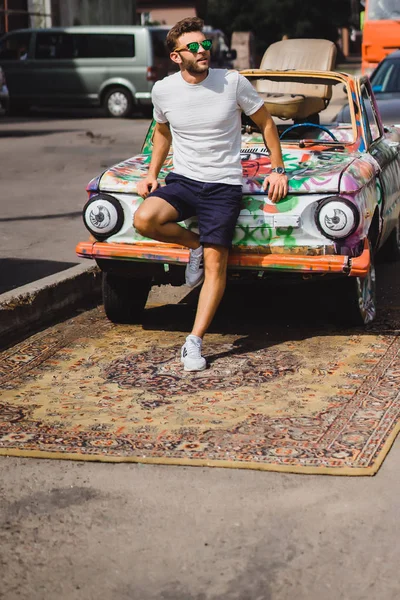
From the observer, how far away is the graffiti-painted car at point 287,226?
6133 mm

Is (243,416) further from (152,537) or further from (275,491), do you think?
(152,537)

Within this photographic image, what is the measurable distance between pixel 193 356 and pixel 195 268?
606 millimetres

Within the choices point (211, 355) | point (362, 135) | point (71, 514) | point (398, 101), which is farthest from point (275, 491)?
point (398, 101)

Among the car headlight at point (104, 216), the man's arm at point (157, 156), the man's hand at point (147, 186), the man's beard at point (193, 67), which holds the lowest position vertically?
the car headlight at point (104, 216)

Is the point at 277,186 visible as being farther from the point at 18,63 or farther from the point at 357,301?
the point at 18,63

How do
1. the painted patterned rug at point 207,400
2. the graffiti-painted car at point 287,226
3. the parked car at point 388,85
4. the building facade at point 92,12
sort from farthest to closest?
the building facade at point 92,12, the parked car at point 388,85, the graffiti-painted car at point 287,226, the painted patterned rug at point 207,400

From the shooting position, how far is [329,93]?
315 inches

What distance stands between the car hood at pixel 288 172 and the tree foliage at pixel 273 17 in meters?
50.2

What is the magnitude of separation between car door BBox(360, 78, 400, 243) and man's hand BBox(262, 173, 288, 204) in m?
1.10

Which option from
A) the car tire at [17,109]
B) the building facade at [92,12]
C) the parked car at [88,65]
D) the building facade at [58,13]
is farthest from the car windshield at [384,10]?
the building facade at [92,12]

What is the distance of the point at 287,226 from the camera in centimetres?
617

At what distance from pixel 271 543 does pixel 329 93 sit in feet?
16.2

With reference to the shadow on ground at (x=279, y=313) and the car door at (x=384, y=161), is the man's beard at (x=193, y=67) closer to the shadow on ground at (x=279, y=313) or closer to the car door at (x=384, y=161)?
the shadow on ground at (x=279, y=313)

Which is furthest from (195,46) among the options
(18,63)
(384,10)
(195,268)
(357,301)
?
(18,63)
